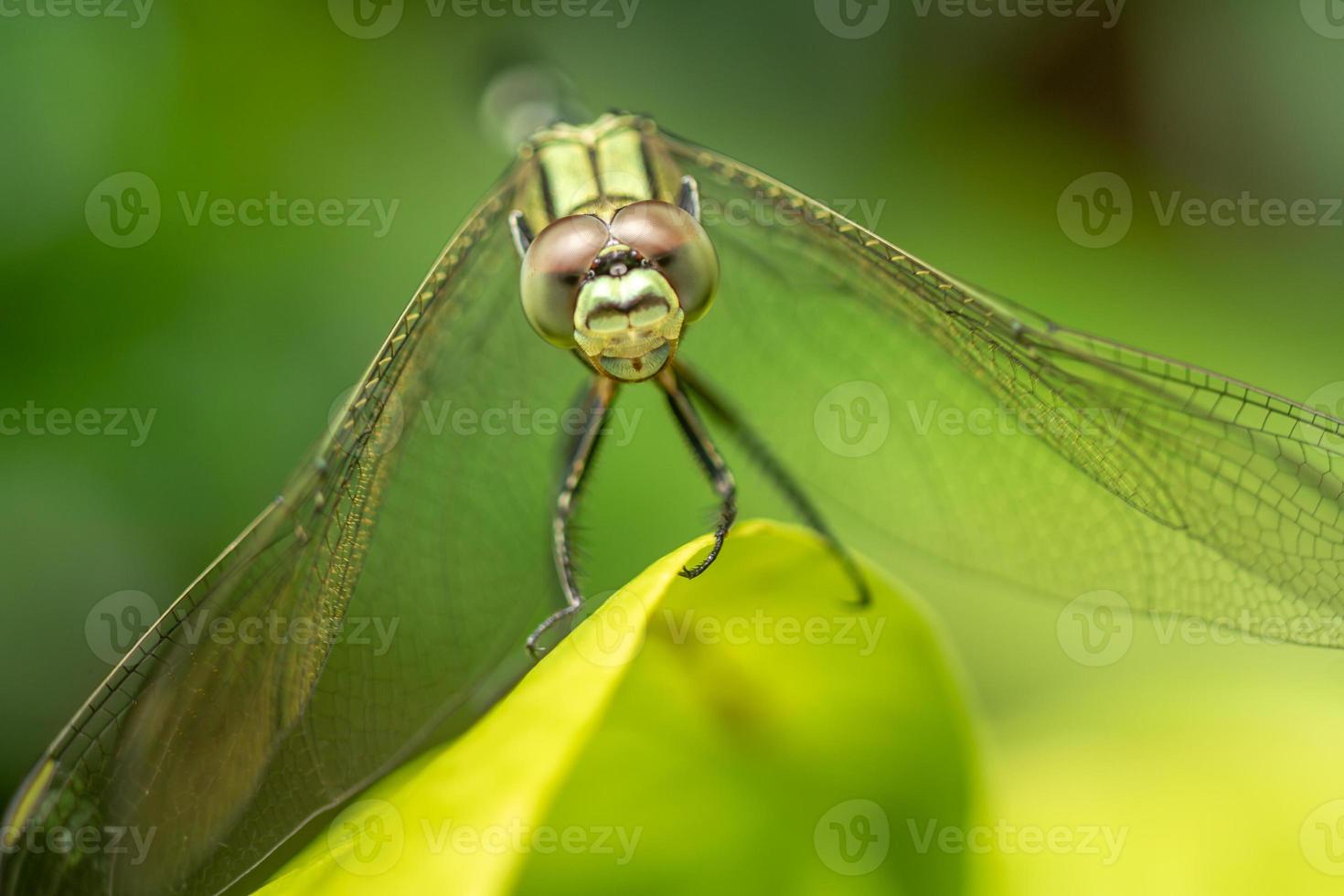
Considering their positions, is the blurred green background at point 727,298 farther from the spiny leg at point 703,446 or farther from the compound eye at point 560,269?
the compound eye at point 560,269

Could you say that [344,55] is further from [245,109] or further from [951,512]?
[951,512]

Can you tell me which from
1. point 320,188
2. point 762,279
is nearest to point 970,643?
point 762,279

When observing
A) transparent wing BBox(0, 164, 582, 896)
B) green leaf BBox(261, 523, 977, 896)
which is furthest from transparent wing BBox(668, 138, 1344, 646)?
green leaf BBox(261, 523, 977, 896)

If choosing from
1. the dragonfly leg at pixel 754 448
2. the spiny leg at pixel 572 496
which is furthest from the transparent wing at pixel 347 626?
the dragonfly leg at pixel 754 448

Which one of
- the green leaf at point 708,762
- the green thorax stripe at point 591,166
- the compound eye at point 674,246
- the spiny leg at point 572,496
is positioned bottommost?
the green leaf at point 708,762

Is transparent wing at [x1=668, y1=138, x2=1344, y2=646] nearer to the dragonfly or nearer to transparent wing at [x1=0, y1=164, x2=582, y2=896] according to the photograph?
the dragonfly

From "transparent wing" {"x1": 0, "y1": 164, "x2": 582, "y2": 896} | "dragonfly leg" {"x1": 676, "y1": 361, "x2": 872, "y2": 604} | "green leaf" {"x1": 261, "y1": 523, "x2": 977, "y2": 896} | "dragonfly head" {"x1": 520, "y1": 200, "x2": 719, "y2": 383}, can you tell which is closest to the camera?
"green leaf" {"x1": 261, "y1": 523, "x2": 977, "y2": 896}
